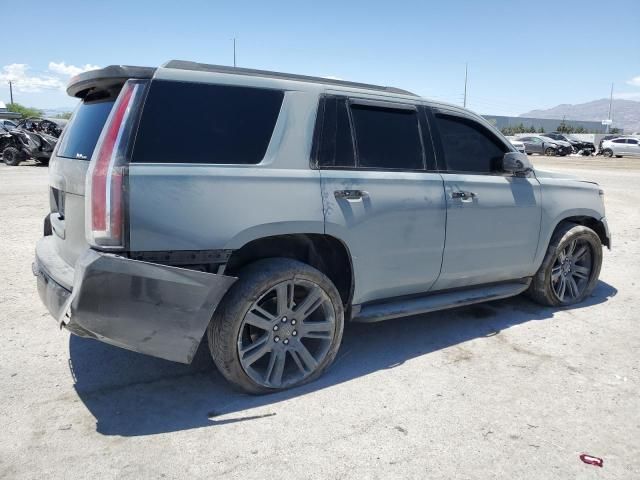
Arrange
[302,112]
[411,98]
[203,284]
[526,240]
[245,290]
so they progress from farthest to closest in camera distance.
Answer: [526,240] < [411,98] < [302,112] < [245,290] < [203,284]

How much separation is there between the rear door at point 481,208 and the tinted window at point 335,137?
86cm

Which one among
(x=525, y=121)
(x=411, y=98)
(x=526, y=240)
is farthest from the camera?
(x=525, y=121)

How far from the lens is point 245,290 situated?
2.97 metres

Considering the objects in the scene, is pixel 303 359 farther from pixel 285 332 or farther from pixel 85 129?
pixel 85 129

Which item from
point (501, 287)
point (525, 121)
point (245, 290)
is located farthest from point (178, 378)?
point (525, 121)

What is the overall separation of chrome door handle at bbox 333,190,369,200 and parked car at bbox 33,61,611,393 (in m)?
0.01

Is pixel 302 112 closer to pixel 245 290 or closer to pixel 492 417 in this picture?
pixel 245 290

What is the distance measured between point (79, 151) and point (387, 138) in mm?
2023

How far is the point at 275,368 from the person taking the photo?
323 cm

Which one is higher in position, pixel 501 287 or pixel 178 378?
pixel 501 287

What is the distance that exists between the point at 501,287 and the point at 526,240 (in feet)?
1.49

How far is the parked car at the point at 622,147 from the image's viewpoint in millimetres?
39844

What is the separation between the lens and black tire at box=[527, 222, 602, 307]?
15.6 feet

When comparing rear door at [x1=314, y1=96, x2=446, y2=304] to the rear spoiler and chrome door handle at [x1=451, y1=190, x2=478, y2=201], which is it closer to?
chrome door handle at [x1=451, y1=190, x2=478, y2=201]
